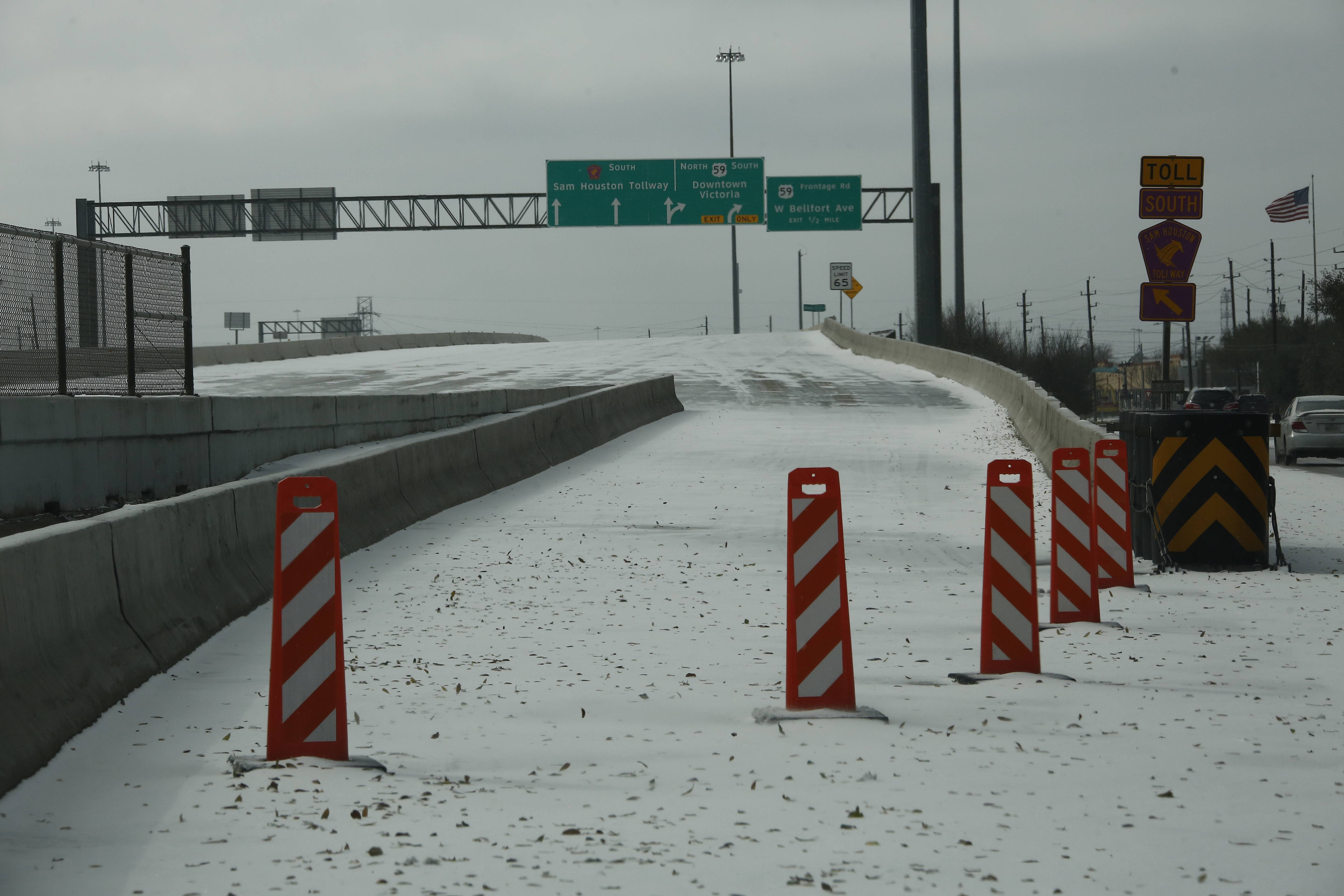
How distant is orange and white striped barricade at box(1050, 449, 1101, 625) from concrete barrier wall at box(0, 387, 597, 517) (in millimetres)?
7661

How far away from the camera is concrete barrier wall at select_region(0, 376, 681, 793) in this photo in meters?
5.44

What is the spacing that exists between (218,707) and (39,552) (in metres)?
1.18

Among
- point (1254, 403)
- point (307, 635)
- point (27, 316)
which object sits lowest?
point (307, 635)

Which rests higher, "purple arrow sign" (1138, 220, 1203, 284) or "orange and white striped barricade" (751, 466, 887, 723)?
"purple arrow sign" (1138, 220, 1203, 284)

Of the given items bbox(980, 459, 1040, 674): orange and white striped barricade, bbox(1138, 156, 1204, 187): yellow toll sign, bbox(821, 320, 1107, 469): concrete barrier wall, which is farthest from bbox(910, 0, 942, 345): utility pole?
bbox(980, 459, 1040, 674): orange and white striped barricade

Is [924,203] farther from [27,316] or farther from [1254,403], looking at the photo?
[27,316]

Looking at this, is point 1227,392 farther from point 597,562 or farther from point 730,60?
point 730,60

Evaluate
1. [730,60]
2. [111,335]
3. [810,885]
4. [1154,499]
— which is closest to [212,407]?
[111,335]

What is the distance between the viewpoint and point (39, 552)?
18.9ft

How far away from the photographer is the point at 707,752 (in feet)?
19.1

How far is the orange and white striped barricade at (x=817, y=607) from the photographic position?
→ 6.32 metres

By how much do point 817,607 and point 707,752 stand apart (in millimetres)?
919

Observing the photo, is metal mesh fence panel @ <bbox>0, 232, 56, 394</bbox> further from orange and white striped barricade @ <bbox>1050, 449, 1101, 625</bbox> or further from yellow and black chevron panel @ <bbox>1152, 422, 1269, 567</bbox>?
yellow and black chevron panel @ <bbox>1152, 422, 1269, 567</bbox>

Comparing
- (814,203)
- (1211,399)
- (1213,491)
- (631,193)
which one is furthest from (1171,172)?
(814,203)
